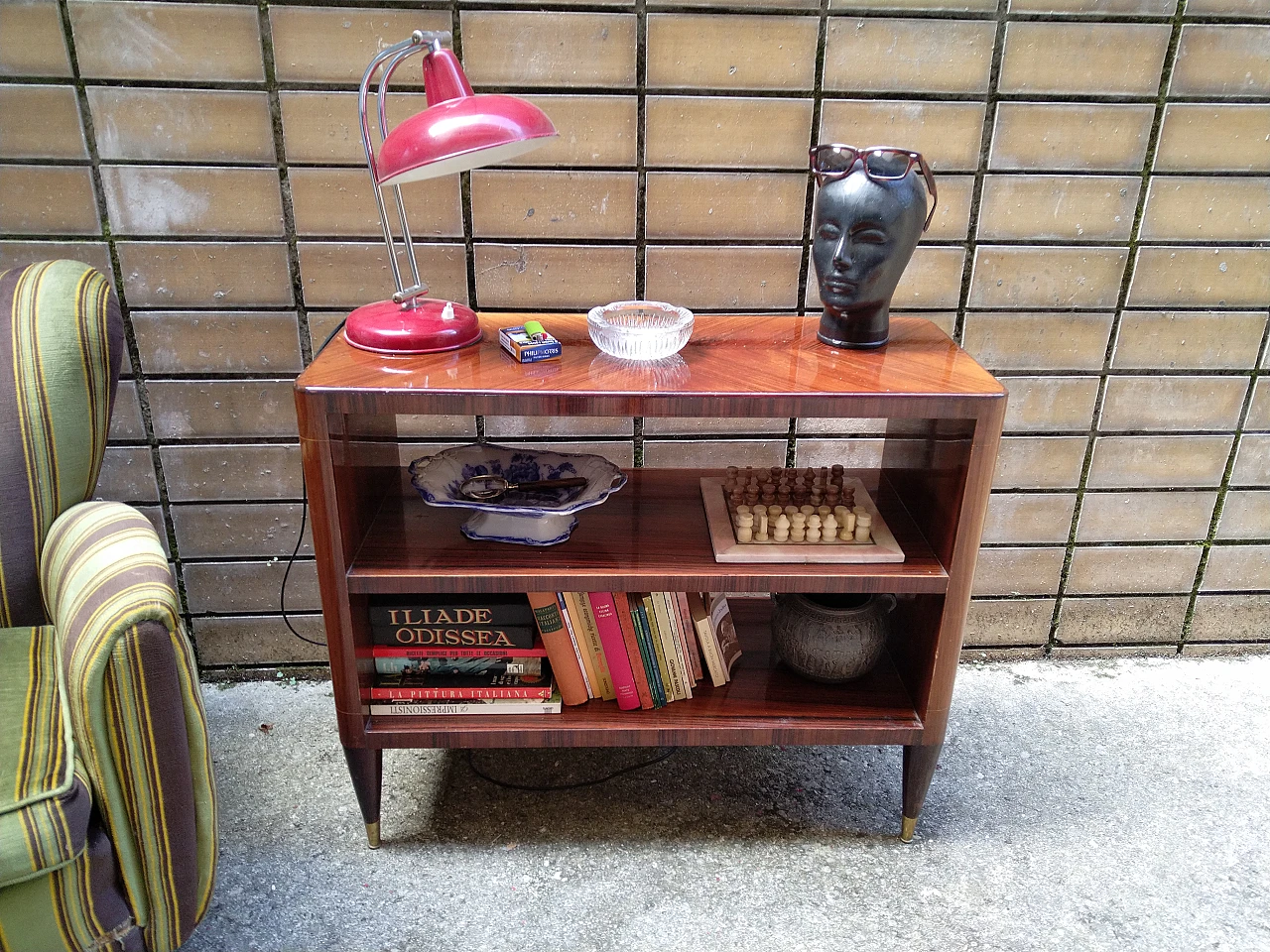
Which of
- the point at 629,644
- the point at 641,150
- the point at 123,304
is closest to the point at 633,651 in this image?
the point at 629,644

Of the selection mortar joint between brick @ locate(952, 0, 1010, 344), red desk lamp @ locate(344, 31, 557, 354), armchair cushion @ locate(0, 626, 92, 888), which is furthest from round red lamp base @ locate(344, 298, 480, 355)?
mortar joint between brick @ locate(952, 0, 1010, 344)

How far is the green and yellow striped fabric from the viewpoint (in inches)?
53.4

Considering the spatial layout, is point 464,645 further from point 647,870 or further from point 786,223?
point 786,223

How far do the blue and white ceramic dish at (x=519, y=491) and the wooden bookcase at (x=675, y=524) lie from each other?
0.10 feet

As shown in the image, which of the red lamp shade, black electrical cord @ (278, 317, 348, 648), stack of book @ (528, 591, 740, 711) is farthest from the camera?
black electrical cord @ (278, 317, 348, 648)

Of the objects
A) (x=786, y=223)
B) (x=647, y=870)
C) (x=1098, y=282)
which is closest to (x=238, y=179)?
(x=786, y=223)

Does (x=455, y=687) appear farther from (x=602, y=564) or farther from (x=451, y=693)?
(x=602, y=564)

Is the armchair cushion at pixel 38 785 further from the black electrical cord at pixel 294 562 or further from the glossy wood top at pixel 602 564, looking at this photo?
the black electrical cord at pixel 294 562

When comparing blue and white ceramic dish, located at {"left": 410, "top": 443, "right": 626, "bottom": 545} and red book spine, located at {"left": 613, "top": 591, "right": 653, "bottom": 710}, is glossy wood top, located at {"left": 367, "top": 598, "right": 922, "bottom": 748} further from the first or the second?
blue and white ceramic dish, located at {"left": 410, "top": 443, "right": 626, "bottom": 545}

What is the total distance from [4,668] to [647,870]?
3.39ft

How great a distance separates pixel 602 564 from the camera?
1430 millimetres

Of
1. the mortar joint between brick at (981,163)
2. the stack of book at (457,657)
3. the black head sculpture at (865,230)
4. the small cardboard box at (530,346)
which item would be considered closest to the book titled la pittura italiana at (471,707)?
the stack of book at (457,657)

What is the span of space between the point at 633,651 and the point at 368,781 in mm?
501

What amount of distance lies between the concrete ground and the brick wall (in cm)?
45
